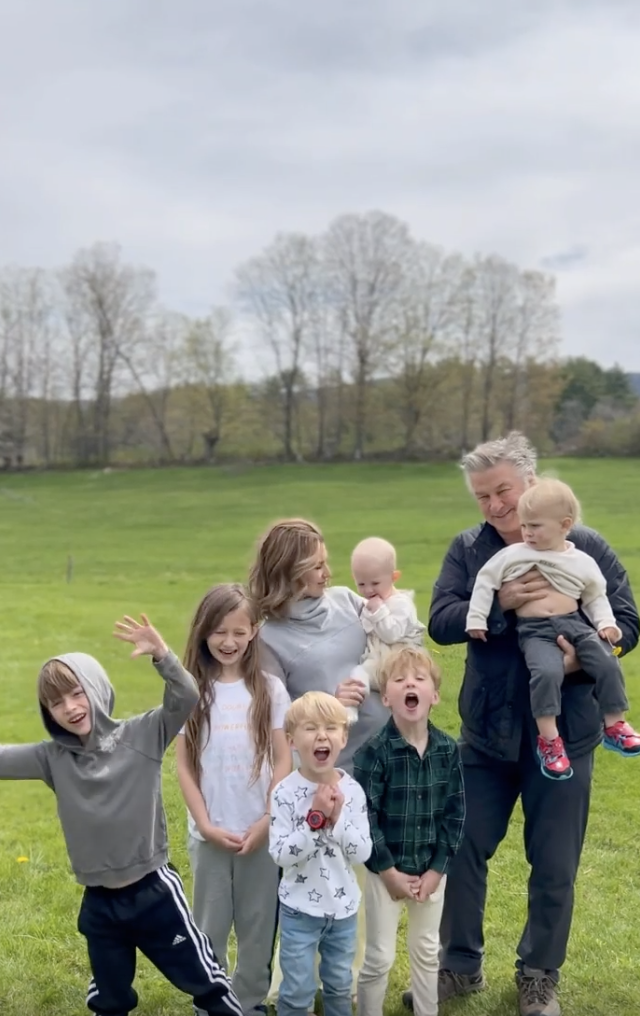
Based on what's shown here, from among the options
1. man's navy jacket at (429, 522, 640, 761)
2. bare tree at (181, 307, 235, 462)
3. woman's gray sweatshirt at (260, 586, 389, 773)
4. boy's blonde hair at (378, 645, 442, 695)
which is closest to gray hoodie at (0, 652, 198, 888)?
woman's gray sweatshirt at (260, 586, 389, 773)

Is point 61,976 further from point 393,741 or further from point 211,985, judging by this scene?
point 393,741

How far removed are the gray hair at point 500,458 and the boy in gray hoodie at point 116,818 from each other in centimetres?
136

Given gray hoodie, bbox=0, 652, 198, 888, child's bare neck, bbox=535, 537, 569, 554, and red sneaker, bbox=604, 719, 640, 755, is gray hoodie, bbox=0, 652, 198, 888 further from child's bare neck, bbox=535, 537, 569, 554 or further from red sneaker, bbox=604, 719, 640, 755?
red sneaker, bbox=604, 719, 640, 755

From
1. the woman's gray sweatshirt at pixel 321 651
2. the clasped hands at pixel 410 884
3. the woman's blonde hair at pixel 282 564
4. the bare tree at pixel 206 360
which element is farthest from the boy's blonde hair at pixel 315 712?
the bare tree at pixel 206 360

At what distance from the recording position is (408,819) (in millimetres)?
Answer: 3336

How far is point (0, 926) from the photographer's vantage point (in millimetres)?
4484

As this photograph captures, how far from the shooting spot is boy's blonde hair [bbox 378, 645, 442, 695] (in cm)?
334

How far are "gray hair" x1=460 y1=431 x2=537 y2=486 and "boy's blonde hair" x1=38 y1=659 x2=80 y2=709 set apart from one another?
166cm

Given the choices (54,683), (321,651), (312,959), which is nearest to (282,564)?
(321,651)

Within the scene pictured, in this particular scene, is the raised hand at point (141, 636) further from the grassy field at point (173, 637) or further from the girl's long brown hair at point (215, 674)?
the grassy field at point (173, 637)

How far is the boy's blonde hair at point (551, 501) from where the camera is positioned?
338cm

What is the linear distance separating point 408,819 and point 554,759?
0.59 m

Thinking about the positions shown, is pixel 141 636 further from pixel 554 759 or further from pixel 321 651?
pixel 554 759

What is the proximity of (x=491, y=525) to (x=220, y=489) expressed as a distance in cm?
5058
